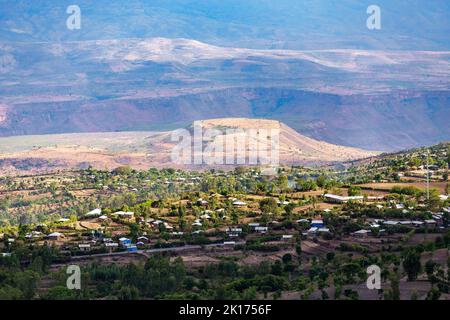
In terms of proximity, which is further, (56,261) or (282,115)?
(282,115)

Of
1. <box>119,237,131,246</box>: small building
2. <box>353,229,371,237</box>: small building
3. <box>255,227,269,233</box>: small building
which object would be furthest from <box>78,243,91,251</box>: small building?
<box>353,229,371,237</box>: small building

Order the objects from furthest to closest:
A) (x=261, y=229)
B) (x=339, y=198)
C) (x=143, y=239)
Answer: (x=339, y=198) < (x=261, y=229) < (x=143, y=239)

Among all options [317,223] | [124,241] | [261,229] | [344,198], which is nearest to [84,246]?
[124,241]

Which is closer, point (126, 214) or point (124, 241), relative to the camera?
point (124, 241)

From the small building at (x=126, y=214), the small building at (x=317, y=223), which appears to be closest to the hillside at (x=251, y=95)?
the small building at (x=126, y=214)

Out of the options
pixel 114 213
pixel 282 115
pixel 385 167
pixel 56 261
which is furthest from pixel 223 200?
pixel 282 115

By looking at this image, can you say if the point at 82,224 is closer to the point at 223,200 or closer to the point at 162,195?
the point at 223,200

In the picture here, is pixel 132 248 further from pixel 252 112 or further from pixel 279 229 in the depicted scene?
pixel 252 112

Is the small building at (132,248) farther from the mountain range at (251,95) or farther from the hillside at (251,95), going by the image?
the hillside at (251,95)
